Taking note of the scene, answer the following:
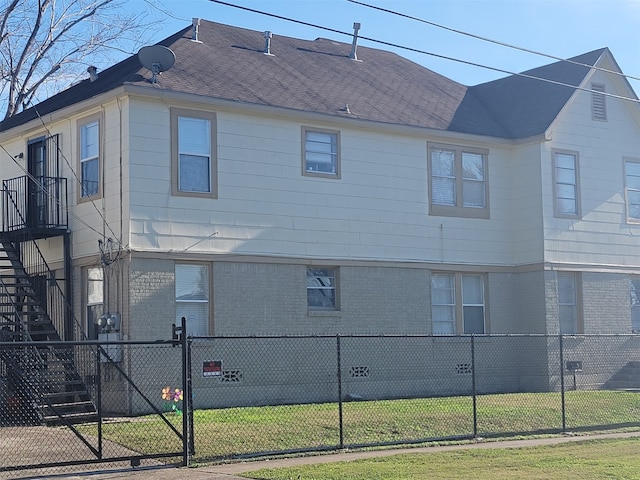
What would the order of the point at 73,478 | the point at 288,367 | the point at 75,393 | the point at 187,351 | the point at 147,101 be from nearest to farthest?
the point at 73,478
the point at 187,351
the point at 75,393
the point at 147,101
the point at 288,367

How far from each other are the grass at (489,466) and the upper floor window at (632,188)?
1395 centimetres

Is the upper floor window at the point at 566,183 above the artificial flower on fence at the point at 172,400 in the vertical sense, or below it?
above

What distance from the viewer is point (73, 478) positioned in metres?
13.0

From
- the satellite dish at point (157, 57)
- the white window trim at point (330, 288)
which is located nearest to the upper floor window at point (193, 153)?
the satellite dish at point (157, 57)

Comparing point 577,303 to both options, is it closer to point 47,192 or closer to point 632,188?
point 632,188

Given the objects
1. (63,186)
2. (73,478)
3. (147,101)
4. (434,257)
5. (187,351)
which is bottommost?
(73,478)

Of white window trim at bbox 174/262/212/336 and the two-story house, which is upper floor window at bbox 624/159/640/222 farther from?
white window trim at bbox 174/262/212/336

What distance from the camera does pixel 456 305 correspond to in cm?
2578

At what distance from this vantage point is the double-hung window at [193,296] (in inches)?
839

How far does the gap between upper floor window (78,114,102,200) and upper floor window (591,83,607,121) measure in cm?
1350

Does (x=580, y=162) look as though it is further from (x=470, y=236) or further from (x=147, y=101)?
(x=147, y=101)

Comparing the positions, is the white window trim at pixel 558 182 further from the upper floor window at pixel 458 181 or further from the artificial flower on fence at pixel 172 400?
the artificial flower on fence at pixel 172 400

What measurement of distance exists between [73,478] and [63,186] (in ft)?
35.7

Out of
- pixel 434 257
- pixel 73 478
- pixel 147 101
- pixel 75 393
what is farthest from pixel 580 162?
pixel 73 478
